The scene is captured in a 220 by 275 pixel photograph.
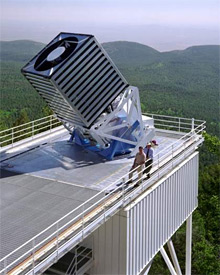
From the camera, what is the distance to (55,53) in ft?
53.1

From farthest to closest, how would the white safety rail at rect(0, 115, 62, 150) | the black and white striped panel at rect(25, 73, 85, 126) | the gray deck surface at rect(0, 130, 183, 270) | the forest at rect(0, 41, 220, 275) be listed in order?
the forest at rect(0, 41, 220, 275) < the white safety rail at rect(0, 115, 62, 150) < the black and white striped panel at rect(25, 73, 85, 126) < the gray deck surface at rect(0, 130, 183, 270)

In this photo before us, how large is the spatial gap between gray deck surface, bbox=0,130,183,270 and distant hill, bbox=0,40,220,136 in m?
39.5

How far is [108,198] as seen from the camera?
45.3 feet

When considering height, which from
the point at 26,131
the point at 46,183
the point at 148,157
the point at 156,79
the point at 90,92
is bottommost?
the point at 156,79

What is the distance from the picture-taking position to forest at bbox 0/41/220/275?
29688 millimetres

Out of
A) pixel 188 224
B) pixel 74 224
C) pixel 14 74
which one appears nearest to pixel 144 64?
pixel 14 74

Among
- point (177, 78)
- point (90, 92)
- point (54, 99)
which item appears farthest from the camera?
point (177, 78)

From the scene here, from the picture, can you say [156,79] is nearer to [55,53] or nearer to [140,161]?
[55,53]

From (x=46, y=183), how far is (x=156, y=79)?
9657 centimetres

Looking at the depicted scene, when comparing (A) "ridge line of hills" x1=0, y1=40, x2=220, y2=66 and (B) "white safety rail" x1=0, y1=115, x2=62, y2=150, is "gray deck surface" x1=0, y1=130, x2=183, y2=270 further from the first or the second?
(A) "ridge line of hills" x1=0, y1=40, x2=220, y2=66

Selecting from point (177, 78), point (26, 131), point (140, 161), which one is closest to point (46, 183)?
point (140, 161)

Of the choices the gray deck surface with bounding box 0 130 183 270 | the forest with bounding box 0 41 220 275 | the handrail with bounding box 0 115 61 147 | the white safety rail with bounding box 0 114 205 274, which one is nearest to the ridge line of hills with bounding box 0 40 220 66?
the forest with bounding box 0 41 220 275

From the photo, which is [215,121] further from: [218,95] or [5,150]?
[5,150]

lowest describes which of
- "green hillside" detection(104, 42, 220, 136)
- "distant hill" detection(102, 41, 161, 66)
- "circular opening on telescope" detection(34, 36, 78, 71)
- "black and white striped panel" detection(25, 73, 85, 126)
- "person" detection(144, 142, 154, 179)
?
"green hillside" detection(104, 42, 220, 136)
